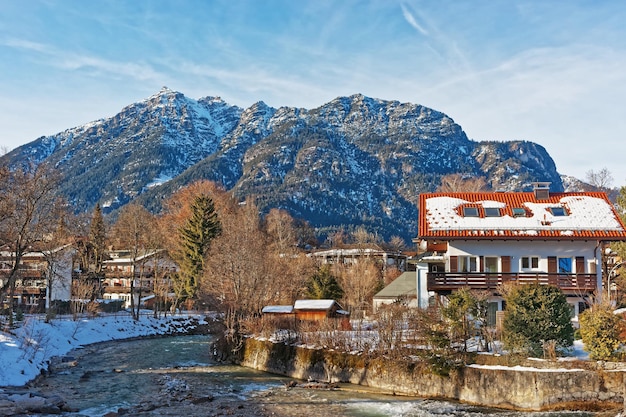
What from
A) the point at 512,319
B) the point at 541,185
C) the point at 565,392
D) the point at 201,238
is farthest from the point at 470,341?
the point at 201,238

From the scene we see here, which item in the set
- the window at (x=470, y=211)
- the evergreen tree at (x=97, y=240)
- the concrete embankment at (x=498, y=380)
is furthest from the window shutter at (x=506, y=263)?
the evergreen tree at (x=97, y=240)

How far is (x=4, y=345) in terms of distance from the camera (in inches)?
1286

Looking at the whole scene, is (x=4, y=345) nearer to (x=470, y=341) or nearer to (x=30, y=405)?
(x=30, y=405)

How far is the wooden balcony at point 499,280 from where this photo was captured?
128 ft

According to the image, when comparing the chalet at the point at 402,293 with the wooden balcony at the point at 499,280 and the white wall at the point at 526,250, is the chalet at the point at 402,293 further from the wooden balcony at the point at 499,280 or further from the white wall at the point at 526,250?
the wooden balcony at the point at 499,280

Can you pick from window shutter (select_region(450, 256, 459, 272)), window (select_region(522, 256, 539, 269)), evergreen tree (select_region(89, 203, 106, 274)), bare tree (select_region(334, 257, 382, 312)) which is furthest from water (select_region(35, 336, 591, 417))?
evergreen tree (select_region(89, 203, 106, 274))

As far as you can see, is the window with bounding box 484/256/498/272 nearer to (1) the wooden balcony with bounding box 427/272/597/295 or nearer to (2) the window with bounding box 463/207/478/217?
(1) the wooden balcony with bounding box 427/272/597/295

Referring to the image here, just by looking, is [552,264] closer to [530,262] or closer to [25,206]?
[530,262]

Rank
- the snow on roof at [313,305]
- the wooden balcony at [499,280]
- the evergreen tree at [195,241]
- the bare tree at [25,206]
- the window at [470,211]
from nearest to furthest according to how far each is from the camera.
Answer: the bare tree at [25,206] < the wooden balcony at [499,280] < the window at [470,211] < the snow on roof at [313,305] < the evergreen tree at [195,241]

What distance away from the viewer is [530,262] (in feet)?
135

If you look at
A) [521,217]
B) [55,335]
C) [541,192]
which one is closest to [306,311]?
[521,217]

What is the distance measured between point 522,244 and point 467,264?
399cm

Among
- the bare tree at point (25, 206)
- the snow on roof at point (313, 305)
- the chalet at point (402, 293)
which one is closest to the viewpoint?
the bare tree at point (25, 206)

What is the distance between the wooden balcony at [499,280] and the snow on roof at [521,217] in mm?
2737
